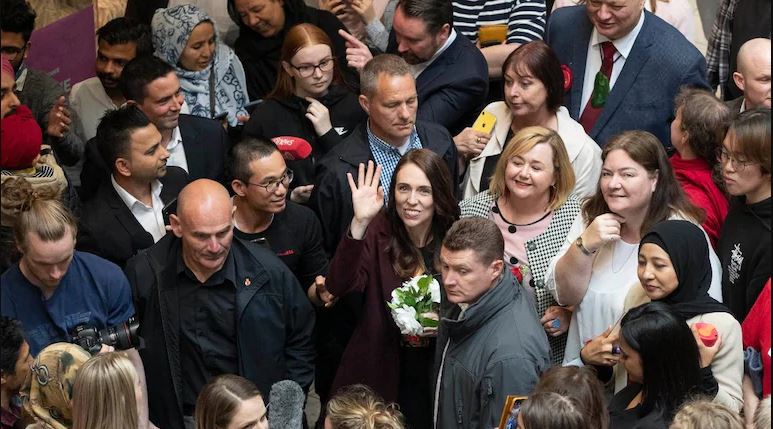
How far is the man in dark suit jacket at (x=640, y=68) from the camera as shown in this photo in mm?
6098

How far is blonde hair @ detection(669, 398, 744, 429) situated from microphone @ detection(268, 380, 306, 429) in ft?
5.03

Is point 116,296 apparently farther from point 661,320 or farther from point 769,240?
point 769,240

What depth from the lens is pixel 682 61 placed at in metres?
6.10

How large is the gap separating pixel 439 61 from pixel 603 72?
84cm

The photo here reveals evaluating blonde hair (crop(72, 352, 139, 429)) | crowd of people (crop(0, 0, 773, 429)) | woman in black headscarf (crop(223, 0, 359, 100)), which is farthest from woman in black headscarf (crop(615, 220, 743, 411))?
woman in black headscarf (crop(223, 0, 359, 100))

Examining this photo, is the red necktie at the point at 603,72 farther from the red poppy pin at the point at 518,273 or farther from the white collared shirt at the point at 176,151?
the white collared shirt at the point at 176,151

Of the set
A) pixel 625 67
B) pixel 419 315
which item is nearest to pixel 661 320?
pixel 419 315

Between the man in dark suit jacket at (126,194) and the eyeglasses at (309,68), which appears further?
the eyeglasses at (309,68)

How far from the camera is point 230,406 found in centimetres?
459

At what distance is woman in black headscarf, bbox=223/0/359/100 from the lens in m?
6.66

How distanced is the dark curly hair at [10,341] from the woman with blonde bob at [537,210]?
2.08m

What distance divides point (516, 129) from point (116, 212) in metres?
1.92

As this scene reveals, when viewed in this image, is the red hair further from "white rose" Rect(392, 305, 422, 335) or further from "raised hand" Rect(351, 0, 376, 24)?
"white rose" Rect(392, 305, 422, 335)

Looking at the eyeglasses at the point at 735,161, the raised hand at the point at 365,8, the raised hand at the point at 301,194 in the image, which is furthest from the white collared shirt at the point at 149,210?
the eyeglasses at the point at 735,161
